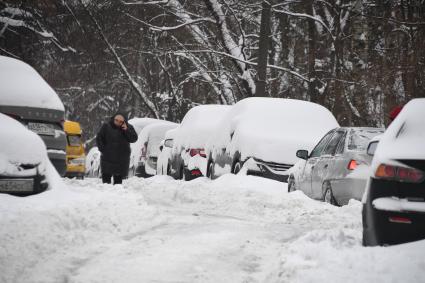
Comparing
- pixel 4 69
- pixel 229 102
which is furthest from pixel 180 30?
pixel 4 69

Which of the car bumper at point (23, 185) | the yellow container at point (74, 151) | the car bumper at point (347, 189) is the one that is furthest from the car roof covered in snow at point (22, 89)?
the car bumper at point (347, 189)

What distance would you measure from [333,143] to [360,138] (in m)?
0.68

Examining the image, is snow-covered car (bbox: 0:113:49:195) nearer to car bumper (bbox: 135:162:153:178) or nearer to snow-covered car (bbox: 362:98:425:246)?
snow-covered car (bbox: 362:98:425:246)

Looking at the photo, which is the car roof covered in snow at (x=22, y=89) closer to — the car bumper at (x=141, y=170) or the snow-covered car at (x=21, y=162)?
the snow-covered car at (x=21, y=162)

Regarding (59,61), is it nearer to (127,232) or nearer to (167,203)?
(167,203)

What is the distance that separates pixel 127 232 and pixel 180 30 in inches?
747

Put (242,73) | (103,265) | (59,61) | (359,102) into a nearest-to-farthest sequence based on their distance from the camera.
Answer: (103,265), (359,102), (242,73), (59,61)

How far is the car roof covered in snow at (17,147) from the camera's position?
287 inches

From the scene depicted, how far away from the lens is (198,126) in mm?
16281

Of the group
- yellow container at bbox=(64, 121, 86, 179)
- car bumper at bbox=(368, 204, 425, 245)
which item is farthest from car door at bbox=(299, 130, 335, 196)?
yellow container at bbox=(64, 121, 86, 179)

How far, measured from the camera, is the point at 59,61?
25422 millimetres

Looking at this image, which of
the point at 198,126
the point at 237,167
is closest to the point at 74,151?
the point at 198,126

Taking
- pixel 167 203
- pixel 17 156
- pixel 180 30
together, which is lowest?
pixel 167 203

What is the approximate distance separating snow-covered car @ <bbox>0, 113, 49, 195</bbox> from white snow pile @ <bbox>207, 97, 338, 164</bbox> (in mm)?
5277
